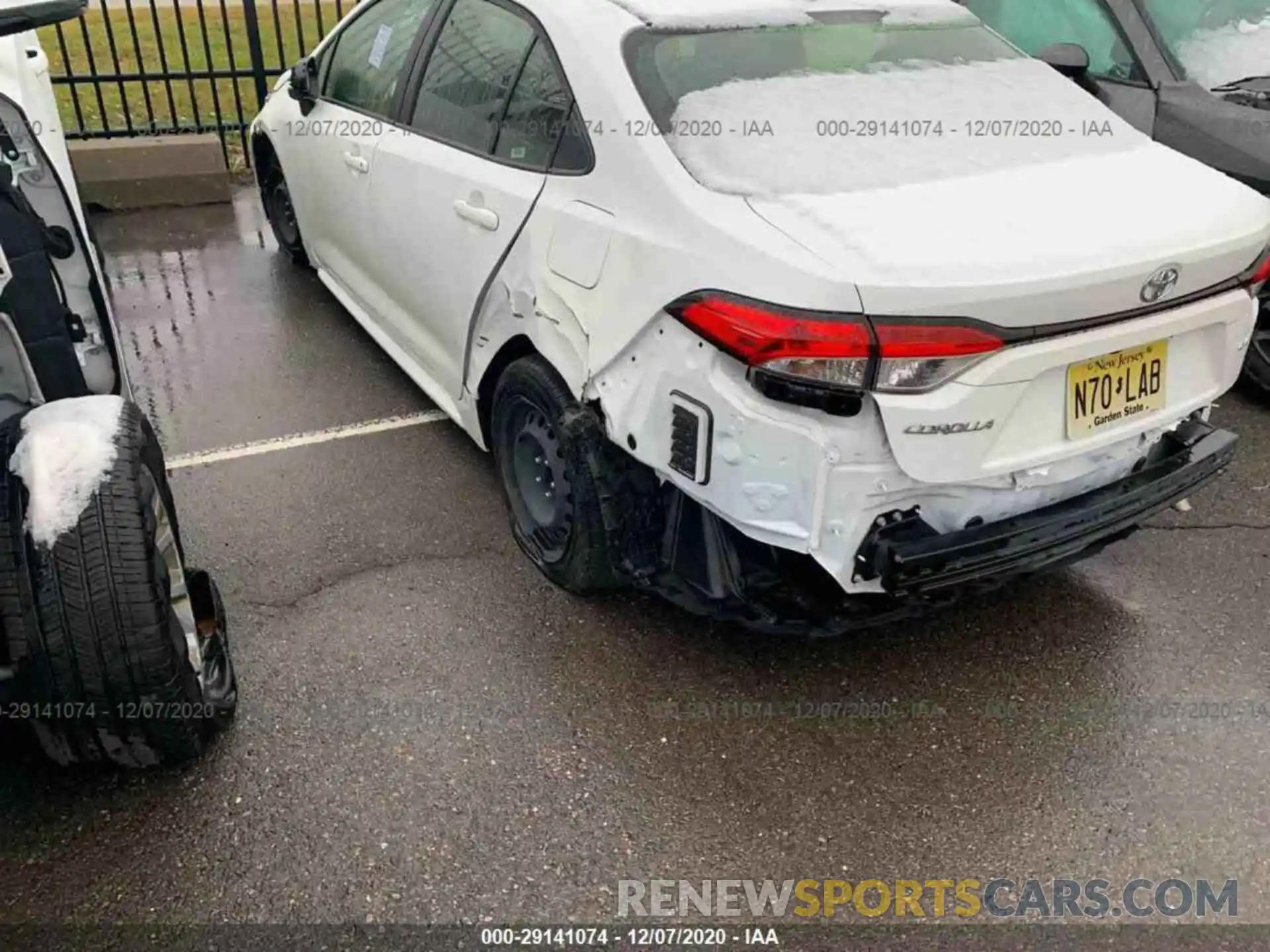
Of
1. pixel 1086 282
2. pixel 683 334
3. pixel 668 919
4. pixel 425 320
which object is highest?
pixel 1086 282

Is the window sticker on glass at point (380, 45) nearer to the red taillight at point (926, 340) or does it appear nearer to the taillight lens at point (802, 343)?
the taillight lens at point (802, 343)

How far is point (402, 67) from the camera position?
3654 mm

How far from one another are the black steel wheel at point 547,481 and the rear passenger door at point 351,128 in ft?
4.15

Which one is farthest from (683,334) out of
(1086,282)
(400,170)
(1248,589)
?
(1248,589)

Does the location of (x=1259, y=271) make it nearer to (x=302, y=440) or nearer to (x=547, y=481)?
(x=547, y=481)

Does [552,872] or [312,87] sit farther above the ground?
[312,87]

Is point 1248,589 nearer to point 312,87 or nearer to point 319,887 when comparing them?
point 319,887

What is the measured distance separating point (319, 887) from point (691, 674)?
1107 mm

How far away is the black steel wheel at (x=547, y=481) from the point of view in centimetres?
278

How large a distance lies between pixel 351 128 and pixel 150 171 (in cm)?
351

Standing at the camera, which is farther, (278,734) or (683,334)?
(278,734)

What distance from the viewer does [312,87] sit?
4.38 meters
